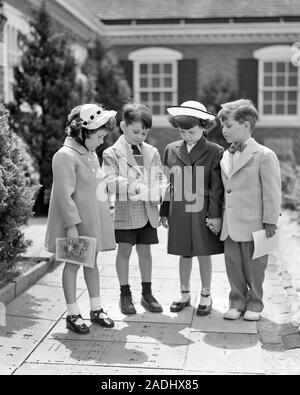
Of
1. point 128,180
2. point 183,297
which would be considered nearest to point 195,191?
point 128,180

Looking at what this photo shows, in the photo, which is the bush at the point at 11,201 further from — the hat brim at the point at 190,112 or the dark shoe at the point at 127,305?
the hat brim at the point at 190,112

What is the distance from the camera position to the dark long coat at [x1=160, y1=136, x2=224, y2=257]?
4.45m

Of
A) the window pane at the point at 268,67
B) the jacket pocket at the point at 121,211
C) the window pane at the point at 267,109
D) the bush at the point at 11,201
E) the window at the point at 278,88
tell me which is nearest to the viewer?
the jacket pocket at the point at 121,211

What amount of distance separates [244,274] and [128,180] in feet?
3.79

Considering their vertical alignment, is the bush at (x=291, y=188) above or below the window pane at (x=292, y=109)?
below

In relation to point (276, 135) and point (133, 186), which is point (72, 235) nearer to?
point (133, 186)

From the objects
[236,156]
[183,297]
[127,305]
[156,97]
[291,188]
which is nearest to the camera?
[236,156]

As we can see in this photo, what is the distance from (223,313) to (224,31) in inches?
497

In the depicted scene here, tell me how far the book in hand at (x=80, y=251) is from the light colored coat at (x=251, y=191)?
1023 mm

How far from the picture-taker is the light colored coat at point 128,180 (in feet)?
14.6

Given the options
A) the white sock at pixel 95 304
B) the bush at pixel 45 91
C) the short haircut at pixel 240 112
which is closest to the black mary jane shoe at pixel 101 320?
the white sock at pixel 95 304

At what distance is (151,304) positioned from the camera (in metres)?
4.64
